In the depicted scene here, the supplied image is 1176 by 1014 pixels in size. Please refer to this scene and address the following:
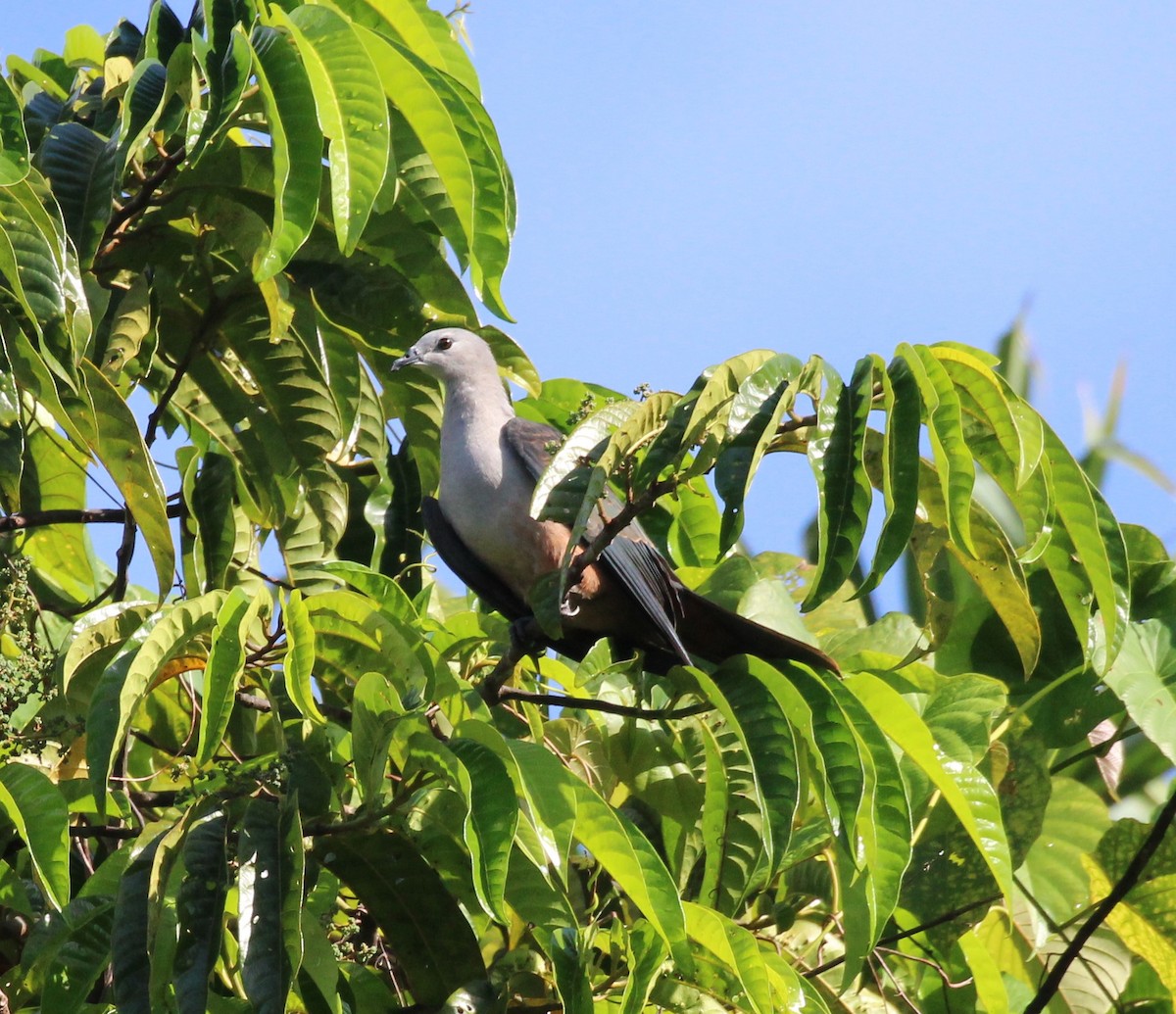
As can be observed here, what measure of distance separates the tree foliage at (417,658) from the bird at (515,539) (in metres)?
0.10

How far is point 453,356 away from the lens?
374 cm

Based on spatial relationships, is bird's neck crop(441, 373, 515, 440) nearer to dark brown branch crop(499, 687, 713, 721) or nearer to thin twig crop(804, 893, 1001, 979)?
dark brown branch crop(499, 687, 713, 721)

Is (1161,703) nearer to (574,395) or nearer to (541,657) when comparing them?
(541,657)

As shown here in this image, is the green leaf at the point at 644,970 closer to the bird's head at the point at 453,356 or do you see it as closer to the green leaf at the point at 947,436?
the green leaf at the point at 947,436

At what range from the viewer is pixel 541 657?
10.4 feet

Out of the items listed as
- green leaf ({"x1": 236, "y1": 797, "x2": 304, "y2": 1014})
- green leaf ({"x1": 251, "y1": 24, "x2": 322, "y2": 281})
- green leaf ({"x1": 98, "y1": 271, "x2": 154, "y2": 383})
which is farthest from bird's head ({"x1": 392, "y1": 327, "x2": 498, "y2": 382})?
green leaf ({"x1": 236, "y1": 797, "x2": 304, "y2": 1014})

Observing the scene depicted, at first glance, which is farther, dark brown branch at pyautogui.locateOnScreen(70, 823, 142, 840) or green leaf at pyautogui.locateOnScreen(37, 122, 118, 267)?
green leaf at pyautogui.locateOnScreen(37, 122, 118, 267)

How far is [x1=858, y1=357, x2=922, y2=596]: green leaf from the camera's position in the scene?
6.31 feet

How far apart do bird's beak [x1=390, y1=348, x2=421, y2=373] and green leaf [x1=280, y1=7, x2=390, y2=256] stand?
3.76ft

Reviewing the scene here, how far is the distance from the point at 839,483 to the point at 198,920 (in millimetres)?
1218

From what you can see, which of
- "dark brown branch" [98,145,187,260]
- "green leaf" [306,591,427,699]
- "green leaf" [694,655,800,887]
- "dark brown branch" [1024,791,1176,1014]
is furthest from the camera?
"dark brown branch" [98,145,187,260]

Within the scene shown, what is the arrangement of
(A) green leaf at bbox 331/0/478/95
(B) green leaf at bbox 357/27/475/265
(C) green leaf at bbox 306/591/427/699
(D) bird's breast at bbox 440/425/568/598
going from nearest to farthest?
(C) green leaf at bbox 306/591/427/699
(B) green leaf at bbox 357/27/475/265
(A) green leaf at bbox 331/0/478/95
(D) bird's breast at bbox 440/425/568/598

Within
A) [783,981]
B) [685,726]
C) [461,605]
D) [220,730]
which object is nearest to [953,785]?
[783,981]

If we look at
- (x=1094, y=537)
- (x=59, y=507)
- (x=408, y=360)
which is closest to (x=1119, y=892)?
(x=1094, y=537)
